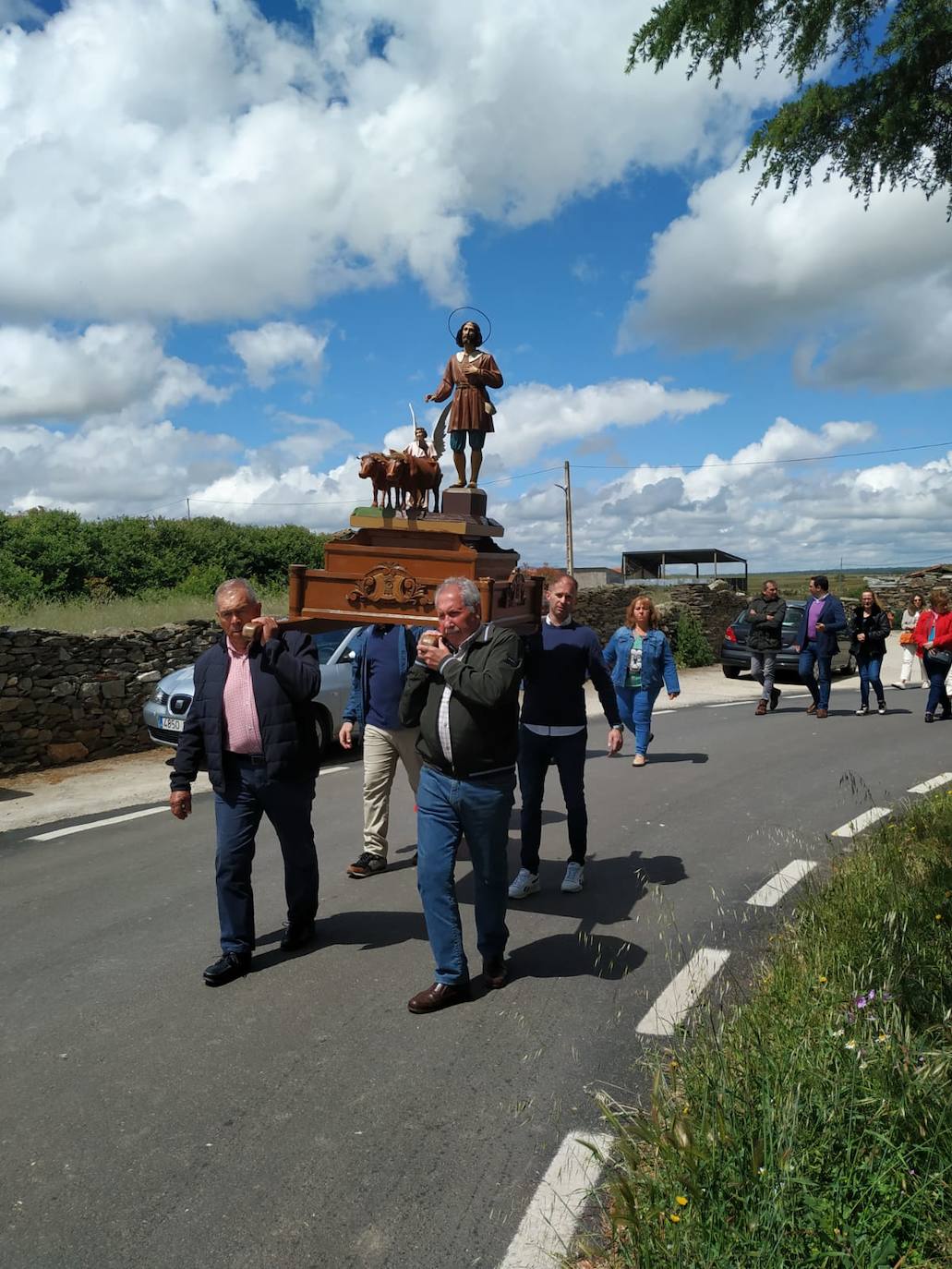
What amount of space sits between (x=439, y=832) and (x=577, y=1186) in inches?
62.0

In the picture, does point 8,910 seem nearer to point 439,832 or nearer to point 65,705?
point 439,832

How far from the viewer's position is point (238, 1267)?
254 centimetres

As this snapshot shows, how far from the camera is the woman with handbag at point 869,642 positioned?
43.6ft

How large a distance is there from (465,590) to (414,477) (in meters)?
0.71

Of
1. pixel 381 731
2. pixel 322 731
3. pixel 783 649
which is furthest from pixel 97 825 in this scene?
pixel 783 649

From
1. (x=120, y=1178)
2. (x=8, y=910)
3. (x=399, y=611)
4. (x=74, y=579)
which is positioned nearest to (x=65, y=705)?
(x=8, y=910)

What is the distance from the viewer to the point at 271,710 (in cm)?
449

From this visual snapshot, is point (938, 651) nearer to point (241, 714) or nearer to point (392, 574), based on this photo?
point (392, 574)

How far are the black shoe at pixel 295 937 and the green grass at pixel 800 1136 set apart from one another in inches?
80.1

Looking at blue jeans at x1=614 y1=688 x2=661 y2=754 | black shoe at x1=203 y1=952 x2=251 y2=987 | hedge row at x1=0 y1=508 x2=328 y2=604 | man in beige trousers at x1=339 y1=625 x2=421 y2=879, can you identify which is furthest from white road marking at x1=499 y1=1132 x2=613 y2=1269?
hedge row at x1=0 y1=508 x2=328 y2=604

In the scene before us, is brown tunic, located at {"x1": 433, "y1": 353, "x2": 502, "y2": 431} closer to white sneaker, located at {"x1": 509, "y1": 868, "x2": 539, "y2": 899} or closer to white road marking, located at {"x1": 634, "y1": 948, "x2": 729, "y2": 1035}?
white sneaker, located at {"x1": 509, "y1": 868, "x2": 539, "y2": 899}

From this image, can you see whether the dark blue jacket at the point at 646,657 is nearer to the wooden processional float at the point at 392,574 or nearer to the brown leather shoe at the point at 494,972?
the wooden processional float at the point at 392,574

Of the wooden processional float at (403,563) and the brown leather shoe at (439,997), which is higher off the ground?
the wooden processional float at (403,563)

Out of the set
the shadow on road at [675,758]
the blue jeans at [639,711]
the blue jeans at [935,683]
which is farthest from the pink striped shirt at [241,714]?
the blue jeans at [935,683]
